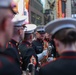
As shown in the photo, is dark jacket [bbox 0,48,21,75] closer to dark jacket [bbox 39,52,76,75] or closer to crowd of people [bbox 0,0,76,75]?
crowd of people [bbox 0,0,76,75]

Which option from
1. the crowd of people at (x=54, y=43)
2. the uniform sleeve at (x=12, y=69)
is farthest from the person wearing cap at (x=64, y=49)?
the uniform sleeve at (x=12, y=69)

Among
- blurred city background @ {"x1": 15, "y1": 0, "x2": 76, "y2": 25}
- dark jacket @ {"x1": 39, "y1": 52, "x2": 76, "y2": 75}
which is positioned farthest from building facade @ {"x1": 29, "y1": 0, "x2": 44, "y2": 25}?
dark jacket @ {"x1": 39, "y1": 52, "x2": 76, "y2": 75}

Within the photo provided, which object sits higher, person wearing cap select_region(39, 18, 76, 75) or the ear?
the ear

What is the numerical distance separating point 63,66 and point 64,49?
0.13 m

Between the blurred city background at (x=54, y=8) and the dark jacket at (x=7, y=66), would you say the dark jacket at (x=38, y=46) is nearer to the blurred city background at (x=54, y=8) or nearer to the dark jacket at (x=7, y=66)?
the blurred city background at (x=54, y=8)

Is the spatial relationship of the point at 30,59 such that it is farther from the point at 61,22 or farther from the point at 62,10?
the point at 62,10

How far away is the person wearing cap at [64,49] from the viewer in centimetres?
215

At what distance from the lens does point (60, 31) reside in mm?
2223

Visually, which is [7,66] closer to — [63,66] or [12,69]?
[12,69]

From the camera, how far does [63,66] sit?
2.17m

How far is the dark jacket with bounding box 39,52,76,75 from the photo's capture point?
2.15 m

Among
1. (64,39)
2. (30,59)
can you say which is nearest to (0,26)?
(64,39)

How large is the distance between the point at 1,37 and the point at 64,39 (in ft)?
2.53

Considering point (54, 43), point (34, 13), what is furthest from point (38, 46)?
point (34, 13)
